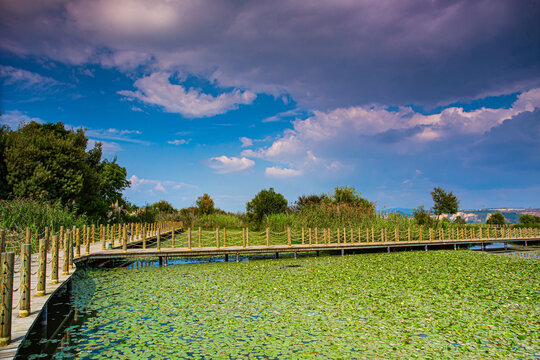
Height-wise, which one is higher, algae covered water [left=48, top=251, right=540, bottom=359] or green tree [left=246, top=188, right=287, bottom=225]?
green tree [left=246, top=188, right=287, bottom=225]

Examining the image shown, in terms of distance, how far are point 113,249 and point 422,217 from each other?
19.0m

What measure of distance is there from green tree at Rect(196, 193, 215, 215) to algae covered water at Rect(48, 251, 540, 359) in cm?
2872

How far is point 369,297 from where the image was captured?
7.71 metres

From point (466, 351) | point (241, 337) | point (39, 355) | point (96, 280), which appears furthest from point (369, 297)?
point (96, 280)

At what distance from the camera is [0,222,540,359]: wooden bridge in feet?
14.1

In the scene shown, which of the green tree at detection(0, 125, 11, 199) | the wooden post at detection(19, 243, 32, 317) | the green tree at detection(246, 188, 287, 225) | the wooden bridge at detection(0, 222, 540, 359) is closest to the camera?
the wooden bridge at detection(0, 222, 540, 359)

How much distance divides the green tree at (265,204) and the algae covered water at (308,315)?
17506mm

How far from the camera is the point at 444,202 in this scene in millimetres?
39406

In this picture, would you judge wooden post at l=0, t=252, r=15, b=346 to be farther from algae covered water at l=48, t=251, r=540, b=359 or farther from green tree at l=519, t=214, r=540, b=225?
green tree at l=519, t=214, r=540, b=225

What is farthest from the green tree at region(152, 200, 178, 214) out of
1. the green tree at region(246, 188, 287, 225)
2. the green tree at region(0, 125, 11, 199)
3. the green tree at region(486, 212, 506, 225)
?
the green tree at region(486, 212, 506, 225)

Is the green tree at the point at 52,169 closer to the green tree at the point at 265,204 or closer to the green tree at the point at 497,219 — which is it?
the green tree at the point at 265,204

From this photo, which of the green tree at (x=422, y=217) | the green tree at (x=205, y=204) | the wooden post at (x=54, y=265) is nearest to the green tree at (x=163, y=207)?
the green tree at (x=205, y=204)

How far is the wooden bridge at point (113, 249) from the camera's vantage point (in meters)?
4.29

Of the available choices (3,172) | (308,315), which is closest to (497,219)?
(308,315)
